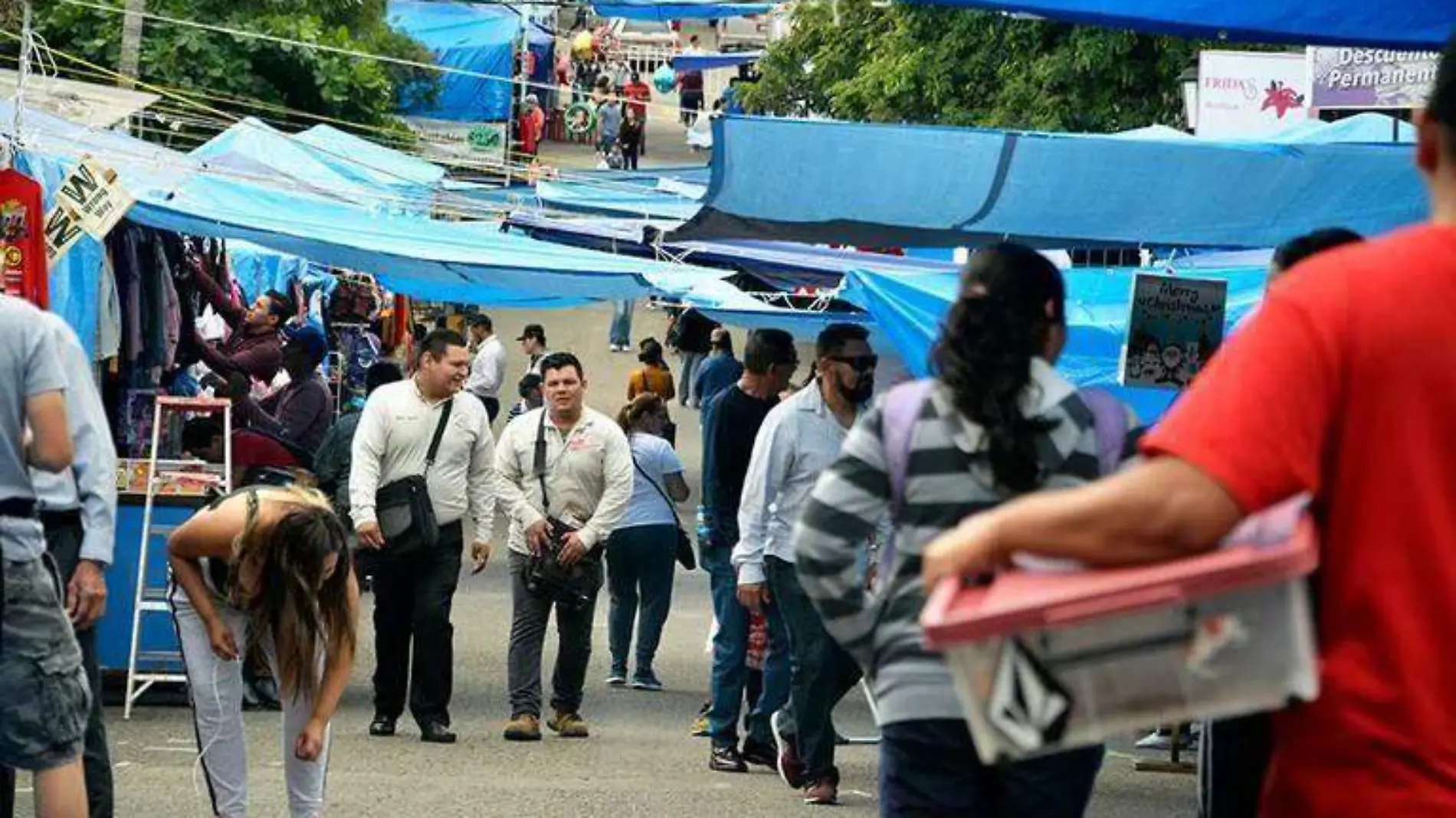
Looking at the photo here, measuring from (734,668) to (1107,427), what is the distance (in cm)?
703

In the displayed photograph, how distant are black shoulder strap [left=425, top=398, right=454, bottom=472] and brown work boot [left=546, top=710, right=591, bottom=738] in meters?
1.38

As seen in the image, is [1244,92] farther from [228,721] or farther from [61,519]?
[61,519]

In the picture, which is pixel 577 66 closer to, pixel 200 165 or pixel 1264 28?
pixel 200 165

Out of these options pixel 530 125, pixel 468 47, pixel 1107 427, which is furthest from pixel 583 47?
pixel 1107 427

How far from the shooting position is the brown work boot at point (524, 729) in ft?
42.4

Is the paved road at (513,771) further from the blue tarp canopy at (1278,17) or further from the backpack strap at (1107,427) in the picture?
the backpack strap at (1107,427)

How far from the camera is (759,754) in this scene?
1227 cm

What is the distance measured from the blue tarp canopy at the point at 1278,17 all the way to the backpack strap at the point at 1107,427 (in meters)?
2.58

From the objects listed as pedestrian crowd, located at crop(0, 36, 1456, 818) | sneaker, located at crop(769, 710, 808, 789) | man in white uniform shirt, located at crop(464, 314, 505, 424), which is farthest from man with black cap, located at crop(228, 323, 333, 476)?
man in white uniform shirt, located at crop(464, 314, 505, 424)

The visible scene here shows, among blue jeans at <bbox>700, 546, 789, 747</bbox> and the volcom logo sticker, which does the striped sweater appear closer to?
the volcom logo sticker

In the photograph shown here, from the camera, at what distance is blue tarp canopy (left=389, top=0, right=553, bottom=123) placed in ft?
142

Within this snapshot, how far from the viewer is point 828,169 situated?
10.7 m

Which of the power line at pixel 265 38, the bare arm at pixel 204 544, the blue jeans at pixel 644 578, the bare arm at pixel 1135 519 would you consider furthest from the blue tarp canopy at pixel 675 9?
the bare arm at pixel 1135 519

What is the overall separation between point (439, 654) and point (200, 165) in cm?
559
